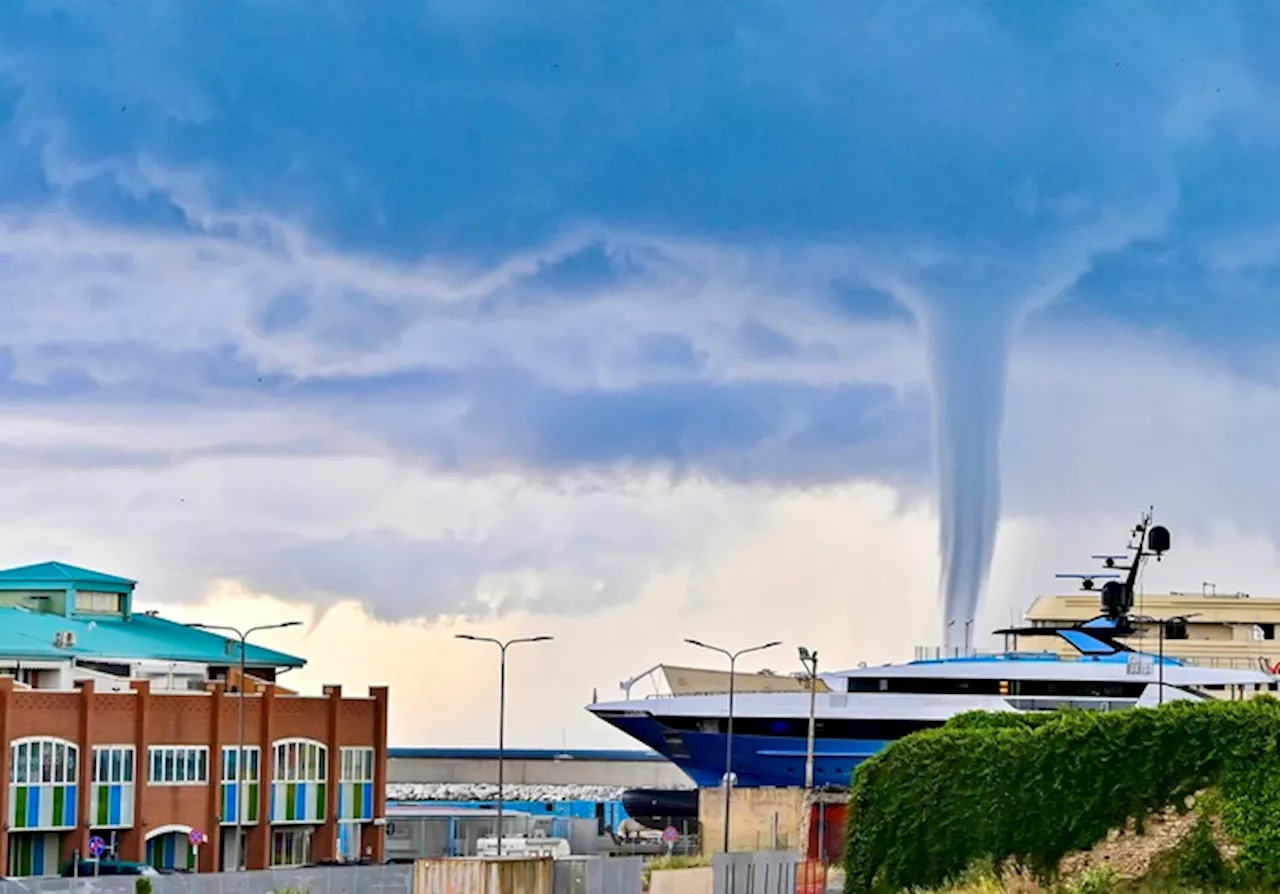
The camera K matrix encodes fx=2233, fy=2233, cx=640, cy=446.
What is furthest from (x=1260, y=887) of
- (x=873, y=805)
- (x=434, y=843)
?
(x=434, y=843)

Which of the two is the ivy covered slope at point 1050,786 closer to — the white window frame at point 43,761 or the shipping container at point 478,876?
the shipping container at point 478,876

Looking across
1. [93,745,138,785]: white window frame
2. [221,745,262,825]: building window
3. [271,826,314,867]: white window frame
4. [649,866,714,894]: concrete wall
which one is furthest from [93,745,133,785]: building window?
[649,866,714,894]: concrete wall

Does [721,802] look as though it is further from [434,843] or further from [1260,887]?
[1260,887]

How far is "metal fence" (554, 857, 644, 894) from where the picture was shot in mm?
52656

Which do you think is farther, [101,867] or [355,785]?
[355,785]

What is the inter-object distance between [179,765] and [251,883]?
27709mm

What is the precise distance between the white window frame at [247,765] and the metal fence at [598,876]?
3040 centimetres

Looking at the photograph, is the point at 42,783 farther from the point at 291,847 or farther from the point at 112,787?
the point at 291,847

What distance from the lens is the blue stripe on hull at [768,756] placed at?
117812mm

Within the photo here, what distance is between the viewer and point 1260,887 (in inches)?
1527

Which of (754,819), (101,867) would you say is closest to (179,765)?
(101,867)

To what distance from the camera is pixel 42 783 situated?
76688 mm

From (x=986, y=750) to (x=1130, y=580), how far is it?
5.47 m

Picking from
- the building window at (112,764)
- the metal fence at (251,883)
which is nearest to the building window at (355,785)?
the building window at (112,764)
